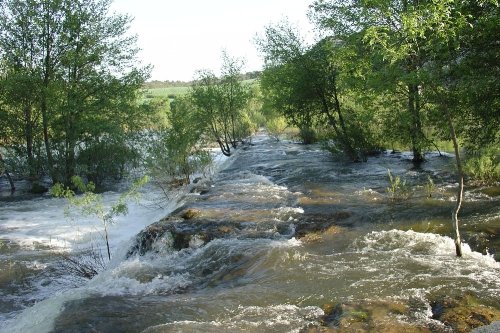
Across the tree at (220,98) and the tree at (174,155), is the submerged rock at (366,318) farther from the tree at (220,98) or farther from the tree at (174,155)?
the tree at (220,98)

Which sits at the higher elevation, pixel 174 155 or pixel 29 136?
pixel 29 136

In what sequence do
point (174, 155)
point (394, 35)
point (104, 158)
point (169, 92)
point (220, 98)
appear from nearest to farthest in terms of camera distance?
point (394, 35)
point (174, 155)
point (104, 158)
point (220, 98)
point (169, 92)

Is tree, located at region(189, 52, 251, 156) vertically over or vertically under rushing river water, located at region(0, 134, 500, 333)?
over

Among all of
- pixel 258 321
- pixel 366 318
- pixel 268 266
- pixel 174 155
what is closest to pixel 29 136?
pixel 174 155

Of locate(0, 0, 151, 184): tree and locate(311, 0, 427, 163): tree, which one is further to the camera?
locate(0, 0, 151, 184): tree

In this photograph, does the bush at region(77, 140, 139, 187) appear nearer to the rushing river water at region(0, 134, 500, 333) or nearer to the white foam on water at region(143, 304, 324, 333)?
the rushing river water at region(0, 134, 500, 333)

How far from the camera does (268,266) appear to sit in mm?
8773

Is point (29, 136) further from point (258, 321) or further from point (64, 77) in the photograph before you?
point (258, 321)

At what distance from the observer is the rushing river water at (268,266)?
657cm

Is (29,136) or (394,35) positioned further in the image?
(29,136)

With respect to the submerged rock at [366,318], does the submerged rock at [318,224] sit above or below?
above

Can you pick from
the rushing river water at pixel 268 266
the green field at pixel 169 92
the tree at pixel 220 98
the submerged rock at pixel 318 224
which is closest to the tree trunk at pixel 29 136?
the green field at pixel 169 92

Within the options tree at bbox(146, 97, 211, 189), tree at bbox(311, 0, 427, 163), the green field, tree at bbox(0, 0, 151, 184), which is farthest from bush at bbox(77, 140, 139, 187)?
tree at bbox(311, 0, 427, 163)

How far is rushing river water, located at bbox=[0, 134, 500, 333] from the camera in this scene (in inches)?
259
